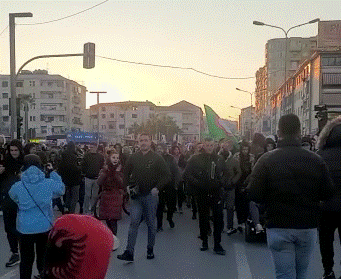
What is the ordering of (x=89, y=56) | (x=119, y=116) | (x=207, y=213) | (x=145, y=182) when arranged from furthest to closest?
(x=119, y=116) → (x=89, y=56) → (x=207, y=213) → (x=145, y=182)

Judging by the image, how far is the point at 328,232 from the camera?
6.06 m

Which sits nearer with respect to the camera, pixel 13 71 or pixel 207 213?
Result: pixel 207 213

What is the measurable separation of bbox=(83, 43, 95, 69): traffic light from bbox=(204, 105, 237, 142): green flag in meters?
4.27

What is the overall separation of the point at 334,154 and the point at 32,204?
318 centimetres

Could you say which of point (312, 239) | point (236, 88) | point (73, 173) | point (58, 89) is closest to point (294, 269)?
point (312, 239)

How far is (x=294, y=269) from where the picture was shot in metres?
4.35

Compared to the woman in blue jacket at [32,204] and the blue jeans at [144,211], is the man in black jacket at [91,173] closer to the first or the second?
the blue jeans at [144,211]

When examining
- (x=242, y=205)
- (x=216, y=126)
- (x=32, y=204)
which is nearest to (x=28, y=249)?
(x=32, y=204)

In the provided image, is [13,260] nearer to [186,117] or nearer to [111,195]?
[111,195]

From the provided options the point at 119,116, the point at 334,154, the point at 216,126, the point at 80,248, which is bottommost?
the point at 80,248

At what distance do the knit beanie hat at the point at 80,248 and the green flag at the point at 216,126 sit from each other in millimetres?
16998

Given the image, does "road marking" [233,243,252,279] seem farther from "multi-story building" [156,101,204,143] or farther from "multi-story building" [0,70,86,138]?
"multi-story building" [156,101,204,143]

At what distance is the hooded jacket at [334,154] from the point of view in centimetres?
570

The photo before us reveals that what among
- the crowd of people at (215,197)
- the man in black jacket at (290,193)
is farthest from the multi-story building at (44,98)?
the man in black jacket at (290,193)
